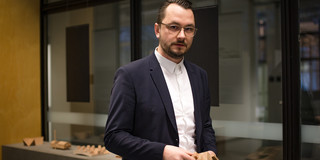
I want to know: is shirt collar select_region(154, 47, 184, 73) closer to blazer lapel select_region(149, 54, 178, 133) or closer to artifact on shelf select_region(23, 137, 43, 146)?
blazer lapel select_region(149, 54, 178, 133)

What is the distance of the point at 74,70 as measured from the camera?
459 centimetres

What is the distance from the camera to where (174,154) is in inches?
62.5

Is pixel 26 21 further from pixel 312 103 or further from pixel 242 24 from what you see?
pixel 312 103

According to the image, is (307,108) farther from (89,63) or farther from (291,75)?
(89,63)

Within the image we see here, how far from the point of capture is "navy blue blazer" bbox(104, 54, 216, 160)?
1659 millimetres

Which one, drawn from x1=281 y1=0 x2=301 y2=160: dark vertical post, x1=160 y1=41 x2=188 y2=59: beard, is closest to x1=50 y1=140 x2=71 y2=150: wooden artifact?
x1=281 y1=0 x2=301 y2=160: dark vertical post

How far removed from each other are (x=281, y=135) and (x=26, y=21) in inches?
139

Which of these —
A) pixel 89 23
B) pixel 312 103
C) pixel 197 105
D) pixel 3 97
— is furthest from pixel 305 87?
pixel 3 97

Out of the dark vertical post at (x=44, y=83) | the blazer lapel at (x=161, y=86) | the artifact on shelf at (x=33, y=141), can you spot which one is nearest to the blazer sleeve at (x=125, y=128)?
the blazer lapel at (x=161, y=86)

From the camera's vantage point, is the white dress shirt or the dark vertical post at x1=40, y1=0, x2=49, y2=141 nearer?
the white dress shirt

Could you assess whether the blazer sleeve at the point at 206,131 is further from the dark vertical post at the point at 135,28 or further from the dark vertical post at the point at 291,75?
the dark vertical post at the point at 135,28

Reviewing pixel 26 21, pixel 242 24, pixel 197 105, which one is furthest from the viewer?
pixel 26 21

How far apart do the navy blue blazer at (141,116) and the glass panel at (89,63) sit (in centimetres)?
236

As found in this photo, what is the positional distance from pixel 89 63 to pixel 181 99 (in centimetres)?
280
